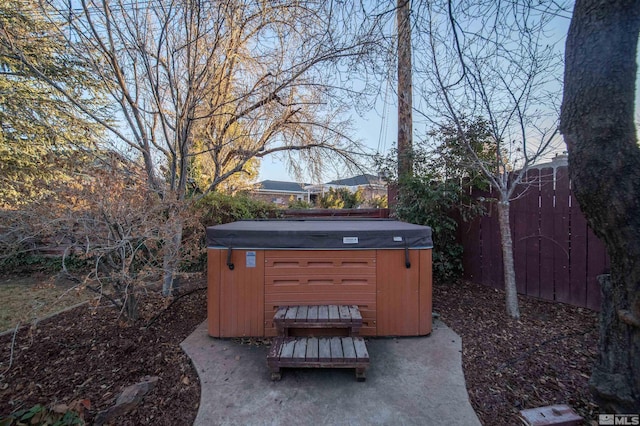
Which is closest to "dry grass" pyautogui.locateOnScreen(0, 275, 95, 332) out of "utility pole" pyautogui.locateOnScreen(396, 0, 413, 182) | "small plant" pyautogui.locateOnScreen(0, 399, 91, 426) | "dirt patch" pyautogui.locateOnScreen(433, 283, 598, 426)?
"small plant" pyautogui.locateOnScreen(0, 399, 91, 426)

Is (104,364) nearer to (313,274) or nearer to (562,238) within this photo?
(313,274)

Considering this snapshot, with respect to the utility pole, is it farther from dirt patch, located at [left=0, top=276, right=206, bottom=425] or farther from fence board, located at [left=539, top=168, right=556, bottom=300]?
dirt patch, located at [left=0, top=276, right=206, bottom=425]

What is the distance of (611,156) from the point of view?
4.05ft

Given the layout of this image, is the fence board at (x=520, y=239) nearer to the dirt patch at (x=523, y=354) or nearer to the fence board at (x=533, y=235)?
the fence board at (x=533, y=235)

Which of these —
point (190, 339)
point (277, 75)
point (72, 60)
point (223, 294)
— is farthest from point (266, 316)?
point (72, 60)

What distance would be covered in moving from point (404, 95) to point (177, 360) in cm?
Answer: 446

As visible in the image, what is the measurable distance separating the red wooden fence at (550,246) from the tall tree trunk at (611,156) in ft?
6.85

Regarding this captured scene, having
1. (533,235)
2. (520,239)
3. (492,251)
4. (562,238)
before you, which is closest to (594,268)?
(562,238)

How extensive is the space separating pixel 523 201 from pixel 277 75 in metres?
3.65

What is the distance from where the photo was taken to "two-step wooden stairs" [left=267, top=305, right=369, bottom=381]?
1926 mm

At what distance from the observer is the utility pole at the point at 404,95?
2.88 m

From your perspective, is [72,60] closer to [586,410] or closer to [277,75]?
[277,75]

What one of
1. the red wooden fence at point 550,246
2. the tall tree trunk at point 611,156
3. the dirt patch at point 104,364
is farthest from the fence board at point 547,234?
the dirt patch at point 104,364

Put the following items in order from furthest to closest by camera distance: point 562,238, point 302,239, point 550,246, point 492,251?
point 492,251 < point 550,246 < point 562,238 < point 302,239
